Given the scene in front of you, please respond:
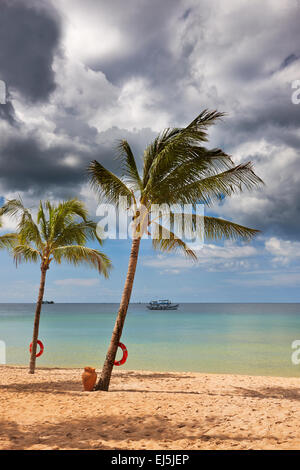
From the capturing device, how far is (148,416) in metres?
7.47

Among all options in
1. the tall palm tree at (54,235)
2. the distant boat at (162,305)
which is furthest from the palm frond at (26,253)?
the distant boat at (162,305)

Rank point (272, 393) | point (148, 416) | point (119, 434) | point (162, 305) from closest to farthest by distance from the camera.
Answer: point (119, 434) → point (148, 416) → point (272, 393) → point (162, 305)

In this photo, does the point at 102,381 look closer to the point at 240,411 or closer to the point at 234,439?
the point at 240,411

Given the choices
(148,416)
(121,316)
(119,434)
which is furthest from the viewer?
(121,316)

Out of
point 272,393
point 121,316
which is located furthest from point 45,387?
point 272,393

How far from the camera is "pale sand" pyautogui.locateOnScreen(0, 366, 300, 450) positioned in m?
5.84

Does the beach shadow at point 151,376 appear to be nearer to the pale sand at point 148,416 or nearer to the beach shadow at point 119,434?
the pale sand at point 148,416

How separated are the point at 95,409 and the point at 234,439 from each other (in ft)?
11.3

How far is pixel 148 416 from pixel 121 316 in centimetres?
313

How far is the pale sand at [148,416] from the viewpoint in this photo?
584cm

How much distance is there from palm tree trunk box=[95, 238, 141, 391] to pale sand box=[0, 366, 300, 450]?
562mm

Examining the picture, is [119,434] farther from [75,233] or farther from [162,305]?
[162,305]

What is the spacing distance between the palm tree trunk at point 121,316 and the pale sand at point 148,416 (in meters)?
0.56
